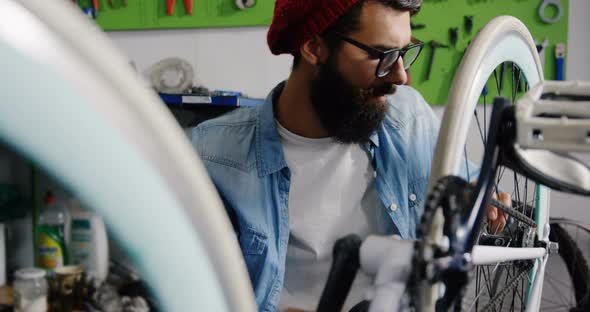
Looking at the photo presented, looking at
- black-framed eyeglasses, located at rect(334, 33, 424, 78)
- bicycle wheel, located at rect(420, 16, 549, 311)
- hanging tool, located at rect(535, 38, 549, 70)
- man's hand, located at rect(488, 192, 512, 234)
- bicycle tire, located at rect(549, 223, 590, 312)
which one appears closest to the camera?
bicycle wheel, located at rect(420, 16, 549, 311)

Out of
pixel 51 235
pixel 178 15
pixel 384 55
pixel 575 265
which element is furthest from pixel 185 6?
pixel 51 235

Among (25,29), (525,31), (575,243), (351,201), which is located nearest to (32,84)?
(25,29)

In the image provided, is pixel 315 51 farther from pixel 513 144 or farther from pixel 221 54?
pixel 221 54

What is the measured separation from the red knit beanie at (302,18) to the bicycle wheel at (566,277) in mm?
629

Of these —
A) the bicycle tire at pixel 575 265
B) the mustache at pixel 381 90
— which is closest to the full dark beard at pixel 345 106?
the mustache at pixel 381 90

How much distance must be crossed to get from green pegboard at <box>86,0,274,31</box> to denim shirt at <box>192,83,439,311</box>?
39.7 inches

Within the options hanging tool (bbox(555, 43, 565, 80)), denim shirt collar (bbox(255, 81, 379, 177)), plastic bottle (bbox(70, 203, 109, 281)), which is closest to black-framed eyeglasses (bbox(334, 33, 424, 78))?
denim shirt collar (bbox(255, 81, 379, 177))

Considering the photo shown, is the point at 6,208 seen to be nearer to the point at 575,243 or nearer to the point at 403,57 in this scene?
the point at 403,57

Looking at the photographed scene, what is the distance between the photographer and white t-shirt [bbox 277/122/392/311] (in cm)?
96

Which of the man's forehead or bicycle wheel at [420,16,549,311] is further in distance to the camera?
the man's forehead

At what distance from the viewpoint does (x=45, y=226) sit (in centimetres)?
22

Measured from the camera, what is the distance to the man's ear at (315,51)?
39.9 inches

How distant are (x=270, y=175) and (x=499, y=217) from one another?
0.43 meters

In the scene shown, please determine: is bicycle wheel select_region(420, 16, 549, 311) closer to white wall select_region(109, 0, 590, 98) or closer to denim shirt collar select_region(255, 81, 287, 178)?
denim shirt collar select_region(255, 81, 287, 178)
